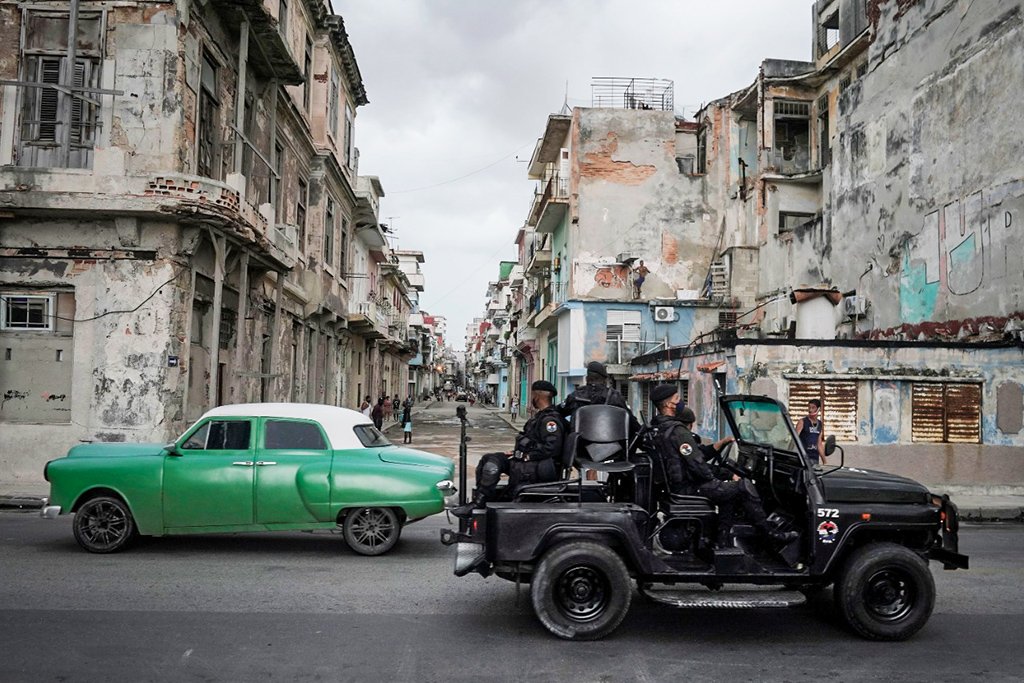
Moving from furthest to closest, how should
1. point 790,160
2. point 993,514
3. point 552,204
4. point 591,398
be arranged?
1. point 552,204
2. point 790,160
3. point 993,514
4. point 591,398

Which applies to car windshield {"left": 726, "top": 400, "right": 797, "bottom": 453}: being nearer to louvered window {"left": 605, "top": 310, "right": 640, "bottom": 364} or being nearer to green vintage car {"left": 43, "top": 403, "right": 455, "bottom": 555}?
green vintage car {"left": 43, "top": 403, "right": 455, "bottom": 555}

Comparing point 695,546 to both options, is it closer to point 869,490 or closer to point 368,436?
point 869,490

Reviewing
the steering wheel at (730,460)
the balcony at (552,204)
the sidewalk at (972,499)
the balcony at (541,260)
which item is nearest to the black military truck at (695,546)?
the steering wheel at (730,460)

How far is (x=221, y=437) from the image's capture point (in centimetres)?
852

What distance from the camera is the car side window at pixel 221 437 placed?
8.49 m

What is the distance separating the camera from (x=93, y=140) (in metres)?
13.6

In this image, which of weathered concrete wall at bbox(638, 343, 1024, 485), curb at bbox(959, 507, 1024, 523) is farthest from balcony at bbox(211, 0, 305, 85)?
curb at bbox(959, 507, 1024, 523)

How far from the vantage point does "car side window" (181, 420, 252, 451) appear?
27.8ft

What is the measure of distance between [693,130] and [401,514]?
92.6 ft

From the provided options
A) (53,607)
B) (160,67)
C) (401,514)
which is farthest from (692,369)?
(53,607)

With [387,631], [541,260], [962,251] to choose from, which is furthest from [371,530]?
[541,260]

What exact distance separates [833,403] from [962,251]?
4.96 metres

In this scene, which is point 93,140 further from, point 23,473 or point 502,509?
point 502,509

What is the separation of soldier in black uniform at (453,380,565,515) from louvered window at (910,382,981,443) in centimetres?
1157
